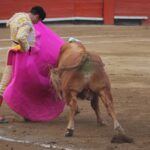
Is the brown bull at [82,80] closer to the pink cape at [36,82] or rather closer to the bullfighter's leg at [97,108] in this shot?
the bullfighter's leg at [97,108]

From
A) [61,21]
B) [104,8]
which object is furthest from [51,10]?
[104,8]

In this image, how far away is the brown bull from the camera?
5578mm

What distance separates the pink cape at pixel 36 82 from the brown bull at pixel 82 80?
0.63 m

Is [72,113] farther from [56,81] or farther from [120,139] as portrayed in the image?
[120,139]

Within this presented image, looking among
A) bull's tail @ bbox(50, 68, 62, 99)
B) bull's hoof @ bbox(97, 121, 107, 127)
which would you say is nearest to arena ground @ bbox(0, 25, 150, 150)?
bull's hoof @ bbox(97, 121, 107, 127)

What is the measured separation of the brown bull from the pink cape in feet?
2.06

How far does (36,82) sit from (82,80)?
3.48 ft

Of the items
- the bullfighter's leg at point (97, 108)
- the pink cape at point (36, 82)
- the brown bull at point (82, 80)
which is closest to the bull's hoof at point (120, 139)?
the brown bull at point (82, 80)

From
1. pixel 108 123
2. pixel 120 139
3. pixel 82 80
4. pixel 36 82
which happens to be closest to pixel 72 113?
pixel 82 80

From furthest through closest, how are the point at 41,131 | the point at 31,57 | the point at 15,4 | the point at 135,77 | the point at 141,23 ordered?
the point at 141,23 < the point at 15,4 < the point at 135,77 < the point at 31,57 < the point at 41,131

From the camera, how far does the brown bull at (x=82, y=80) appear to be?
18.3 ft

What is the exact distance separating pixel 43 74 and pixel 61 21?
552 inches

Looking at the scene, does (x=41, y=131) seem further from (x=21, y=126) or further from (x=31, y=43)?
(x=31, y=43)

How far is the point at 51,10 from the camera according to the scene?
66.6ft
